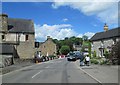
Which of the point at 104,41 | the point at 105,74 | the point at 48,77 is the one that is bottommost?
the point at 48,77

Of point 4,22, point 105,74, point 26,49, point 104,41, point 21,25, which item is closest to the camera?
point 105,74

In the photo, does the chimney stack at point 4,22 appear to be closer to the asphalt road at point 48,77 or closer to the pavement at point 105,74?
the asphalt road at point 48,77

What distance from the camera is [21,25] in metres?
70.1

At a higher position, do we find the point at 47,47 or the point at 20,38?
the point at 20,38

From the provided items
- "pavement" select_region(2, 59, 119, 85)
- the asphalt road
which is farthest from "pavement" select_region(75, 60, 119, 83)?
the asphalt road

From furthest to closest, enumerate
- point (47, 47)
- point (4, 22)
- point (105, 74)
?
point (47, 47), point (4, 22), point (105, 74)

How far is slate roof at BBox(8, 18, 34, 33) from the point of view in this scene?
6838 centimetres

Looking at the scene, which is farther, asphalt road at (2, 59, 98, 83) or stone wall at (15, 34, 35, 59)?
stone wall at (15, 34, 35, 59)

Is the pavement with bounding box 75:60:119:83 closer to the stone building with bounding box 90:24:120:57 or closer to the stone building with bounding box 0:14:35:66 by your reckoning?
the stone building with bounding box 90:24:120:57

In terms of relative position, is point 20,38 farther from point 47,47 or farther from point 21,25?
point 47,47

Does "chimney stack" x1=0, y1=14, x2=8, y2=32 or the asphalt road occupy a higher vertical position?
"chimney stack" x1=0, y1=14, x2=8, y2=32

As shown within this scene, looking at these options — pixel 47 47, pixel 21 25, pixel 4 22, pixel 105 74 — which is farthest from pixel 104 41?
pixel 105 74

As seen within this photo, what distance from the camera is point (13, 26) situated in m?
69.1

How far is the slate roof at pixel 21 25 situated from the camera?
224 feet
